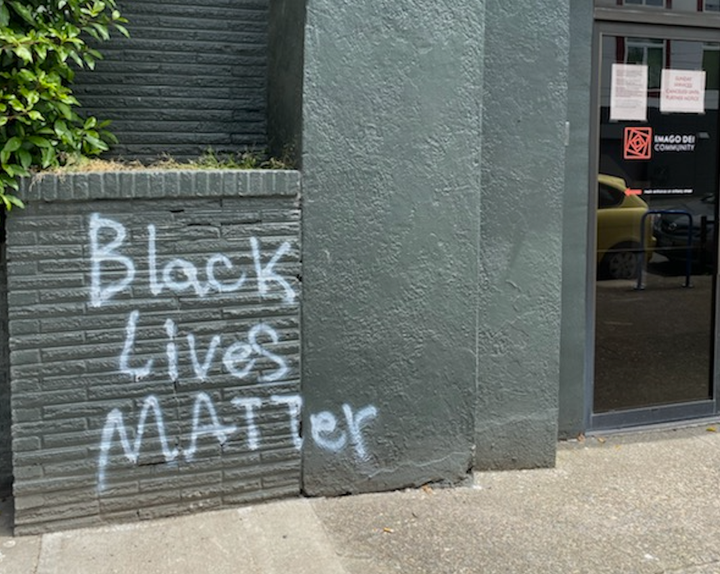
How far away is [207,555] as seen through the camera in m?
3.54

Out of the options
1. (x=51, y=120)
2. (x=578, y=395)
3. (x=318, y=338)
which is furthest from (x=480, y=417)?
(x=51, y=120)

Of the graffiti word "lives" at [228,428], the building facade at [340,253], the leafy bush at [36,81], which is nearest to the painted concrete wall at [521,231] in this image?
the building facade at [340,253]

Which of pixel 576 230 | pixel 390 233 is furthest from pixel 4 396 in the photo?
pixel 576 230

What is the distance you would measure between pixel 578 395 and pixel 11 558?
3377mm

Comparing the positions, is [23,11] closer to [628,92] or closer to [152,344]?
[152,344]

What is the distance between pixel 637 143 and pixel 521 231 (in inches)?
47.0

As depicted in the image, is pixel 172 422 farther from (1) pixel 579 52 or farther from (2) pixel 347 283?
(1) pixel 579 52

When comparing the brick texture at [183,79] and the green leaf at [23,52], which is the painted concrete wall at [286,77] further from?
the green leaf at [23,52]

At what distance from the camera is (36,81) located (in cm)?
355

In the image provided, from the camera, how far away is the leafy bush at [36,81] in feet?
11.5

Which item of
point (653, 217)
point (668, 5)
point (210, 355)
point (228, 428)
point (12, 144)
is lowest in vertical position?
point (228, 428)

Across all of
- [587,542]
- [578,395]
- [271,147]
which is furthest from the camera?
[578,395]

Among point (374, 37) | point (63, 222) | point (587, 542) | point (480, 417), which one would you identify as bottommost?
point (587, 542)

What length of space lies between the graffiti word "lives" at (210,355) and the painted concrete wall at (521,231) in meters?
1.27
